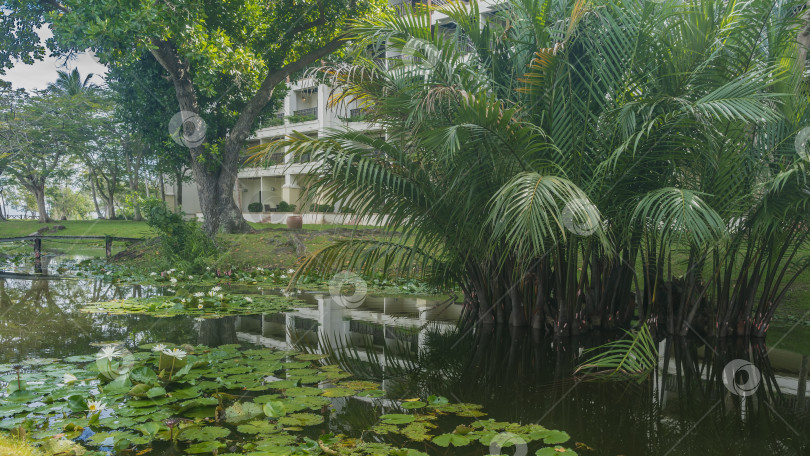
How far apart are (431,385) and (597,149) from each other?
2.48m

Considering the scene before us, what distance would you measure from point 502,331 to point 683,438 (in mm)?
2847

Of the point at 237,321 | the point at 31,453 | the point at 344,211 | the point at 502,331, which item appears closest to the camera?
the point at 31,453

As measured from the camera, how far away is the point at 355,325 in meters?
6.11

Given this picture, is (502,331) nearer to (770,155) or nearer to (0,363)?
(770,155)

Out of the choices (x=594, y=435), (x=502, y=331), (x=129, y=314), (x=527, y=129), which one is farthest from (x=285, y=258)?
(x=594, y=435)

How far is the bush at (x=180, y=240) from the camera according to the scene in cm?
1047

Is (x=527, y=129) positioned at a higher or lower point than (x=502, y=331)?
higher

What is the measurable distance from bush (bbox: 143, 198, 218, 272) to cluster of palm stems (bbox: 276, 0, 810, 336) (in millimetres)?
6271

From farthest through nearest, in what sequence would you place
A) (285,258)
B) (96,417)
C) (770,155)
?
(285,258) → (770,155) → (96,417)

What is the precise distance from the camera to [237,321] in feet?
20.3

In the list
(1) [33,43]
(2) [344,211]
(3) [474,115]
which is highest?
(1) [33,43]

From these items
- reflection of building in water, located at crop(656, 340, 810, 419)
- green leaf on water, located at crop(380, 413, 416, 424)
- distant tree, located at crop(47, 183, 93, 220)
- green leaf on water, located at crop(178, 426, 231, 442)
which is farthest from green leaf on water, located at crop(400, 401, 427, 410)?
distant tree, located at crop(47, 183, 93, 220)

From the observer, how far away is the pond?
2762mm

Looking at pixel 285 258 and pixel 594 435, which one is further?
pixel 285 258
